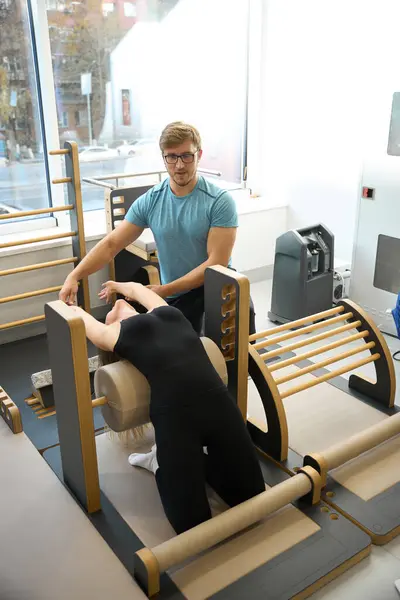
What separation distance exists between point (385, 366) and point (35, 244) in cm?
242

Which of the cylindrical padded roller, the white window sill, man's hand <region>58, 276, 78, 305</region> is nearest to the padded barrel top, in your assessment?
the cylindrical padded roller

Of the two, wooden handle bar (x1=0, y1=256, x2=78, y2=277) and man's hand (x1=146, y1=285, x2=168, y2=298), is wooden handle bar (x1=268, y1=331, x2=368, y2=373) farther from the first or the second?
wooden handle bar (x1=0, y1=256, x2=78, y2=277)

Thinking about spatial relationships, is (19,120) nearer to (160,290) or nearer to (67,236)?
(67,236)

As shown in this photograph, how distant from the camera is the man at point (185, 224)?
2.62 meters

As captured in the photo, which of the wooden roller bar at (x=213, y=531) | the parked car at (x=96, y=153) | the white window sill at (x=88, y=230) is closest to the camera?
the wooden roller bar at (x=213, y=531)

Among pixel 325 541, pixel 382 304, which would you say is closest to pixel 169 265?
pixel 325 541

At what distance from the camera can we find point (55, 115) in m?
4.07

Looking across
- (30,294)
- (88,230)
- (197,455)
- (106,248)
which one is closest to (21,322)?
(30,294)

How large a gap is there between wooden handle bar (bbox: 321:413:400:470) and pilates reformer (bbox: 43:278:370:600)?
147 millimetres

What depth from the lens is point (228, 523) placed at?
6.58 feet

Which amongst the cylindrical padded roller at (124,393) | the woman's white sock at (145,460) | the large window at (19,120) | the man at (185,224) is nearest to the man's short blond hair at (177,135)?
the man at (185,224)

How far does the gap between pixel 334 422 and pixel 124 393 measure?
1.27 m

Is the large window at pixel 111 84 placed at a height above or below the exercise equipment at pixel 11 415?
above

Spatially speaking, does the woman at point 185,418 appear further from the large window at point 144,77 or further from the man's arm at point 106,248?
the large window at point 144,77
